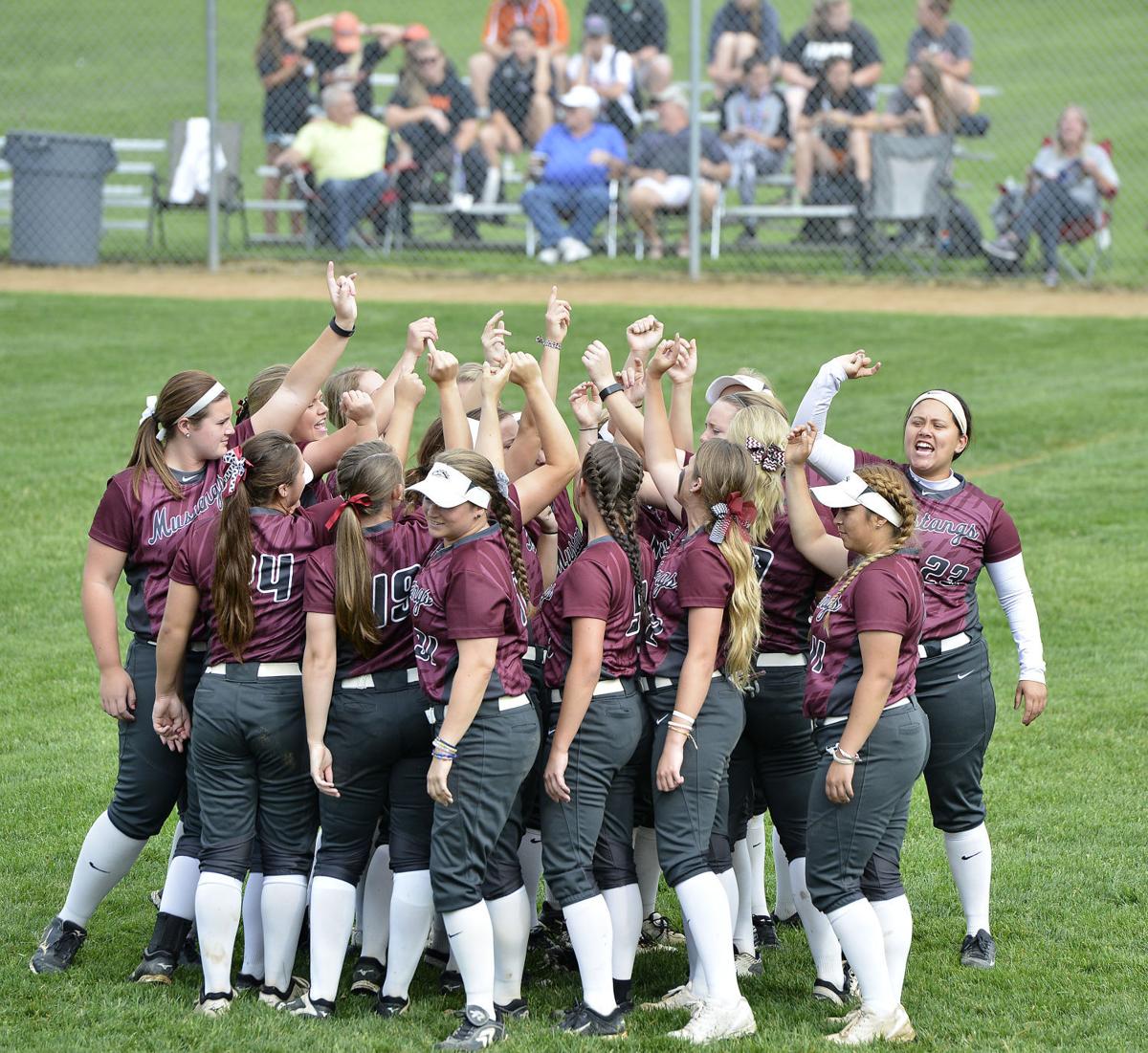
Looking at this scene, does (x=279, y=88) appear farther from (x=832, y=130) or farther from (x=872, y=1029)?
(x=872, y=1029)

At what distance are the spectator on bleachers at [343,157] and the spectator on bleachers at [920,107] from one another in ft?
16.1

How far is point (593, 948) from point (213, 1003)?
114 cm

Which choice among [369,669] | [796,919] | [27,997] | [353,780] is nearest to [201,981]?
[27,997]

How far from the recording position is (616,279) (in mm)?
14953

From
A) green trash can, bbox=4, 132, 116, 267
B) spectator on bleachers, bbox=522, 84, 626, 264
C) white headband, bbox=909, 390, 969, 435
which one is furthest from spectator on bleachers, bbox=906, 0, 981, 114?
white headband, bbox=909, 390, 969, 435

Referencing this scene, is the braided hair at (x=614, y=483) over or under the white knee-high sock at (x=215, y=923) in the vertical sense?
over

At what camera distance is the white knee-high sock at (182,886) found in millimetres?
4984

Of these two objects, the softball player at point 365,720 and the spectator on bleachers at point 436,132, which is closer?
the softball player at point 365,720

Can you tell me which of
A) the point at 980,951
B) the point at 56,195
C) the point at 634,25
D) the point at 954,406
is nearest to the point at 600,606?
the point at 954,406

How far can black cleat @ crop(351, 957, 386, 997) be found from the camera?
491cm

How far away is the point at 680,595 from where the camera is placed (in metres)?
4.59

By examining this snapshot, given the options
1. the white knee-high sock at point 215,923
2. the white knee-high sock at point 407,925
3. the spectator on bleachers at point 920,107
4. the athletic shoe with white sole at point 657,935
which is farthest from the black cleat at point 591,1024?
the spectator on bleachers at point 920,107

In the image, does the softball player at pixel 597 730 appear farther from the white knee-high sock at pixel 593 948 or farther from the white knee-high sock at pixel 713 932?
the white knee-high sock at pixel 713 932

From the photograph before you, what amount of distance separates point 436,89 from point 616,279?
3372 millimetres
